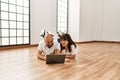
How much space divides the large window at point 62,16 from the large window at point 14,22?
2.11 m

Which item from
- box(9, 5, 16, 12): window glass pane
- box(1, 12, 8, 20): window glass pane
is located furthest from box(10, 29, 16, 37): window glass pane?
box(9, 5, 16, 12): window glass pane

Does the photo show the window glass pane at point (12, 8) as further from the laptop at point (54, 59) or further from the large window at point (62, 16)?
the laptop at point (54, 59)

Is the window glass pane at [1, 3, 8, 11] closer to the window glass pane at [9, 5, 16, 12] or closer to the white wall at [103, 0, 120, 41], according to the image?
the window glass pane at [9, 5, 16, 12]

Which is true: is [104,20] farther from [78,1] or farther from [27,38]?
[27,38]

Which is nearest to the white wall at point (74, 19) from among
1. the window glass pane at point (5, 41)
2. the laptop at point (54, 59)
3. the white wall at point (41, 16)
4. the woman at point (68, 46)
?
the white wall at point (41, 16)

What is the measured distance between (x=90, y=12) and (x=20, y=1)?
15.7 ft

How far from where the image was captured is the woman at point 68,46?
3359 millimetres

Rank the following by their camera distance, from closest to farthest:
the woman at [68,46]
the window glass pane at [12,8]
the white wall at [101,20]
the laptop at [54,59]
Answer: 1. the laptop at [54,59]
2. the woman at [68,46]
3. the window glass pane at [12,8]
4. the white wall at [101,20]

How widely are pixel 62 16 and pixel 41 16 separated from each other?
1.94 metres

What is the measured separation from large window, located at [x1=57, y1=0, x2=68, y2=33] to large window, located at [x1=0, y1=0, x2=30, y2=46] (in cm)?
211

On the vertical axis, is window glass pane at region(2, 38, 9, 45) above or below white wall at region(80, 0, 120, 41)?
below

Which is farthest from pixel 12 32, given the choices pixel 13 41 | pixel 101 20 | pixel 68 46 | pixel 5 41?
pixel 101 20

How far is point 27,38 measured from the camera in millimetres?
6254

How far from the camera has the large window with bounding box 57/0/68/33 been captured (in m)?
8.06
